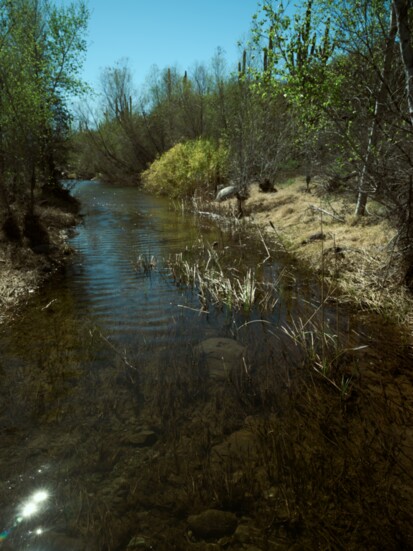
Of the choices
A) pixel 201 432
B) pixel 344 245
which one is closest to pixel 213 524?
pixel 201 432

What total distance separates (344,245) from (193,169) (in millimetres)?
17309

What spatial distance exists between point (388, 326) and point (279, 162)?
50.5 ft

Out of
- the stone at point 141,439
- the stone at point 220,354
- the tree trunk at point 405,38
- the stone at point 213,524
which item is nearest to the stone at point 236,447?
the stone at point 213,524

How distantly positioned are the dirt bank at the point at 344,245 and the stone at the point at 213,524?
10.2ft

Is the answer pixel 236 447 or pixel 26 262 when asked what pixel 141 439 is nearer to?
pixel 236 447

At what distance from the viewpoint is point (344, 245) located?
9641mm

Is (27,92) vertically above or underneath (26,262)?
above

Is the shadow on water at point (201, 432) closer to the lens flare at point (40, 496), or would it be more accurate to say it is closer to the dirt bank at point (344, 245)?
the lens flare at point (40, 496)

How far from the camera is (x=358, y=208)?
451 inches

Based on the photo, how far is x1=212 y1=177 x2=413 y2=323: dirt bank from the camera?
6828 mm

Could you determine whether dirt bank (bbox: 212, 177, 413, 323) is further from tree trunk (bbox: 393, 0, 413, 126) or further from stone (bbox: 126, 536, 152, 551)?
stone (bbox: 126, 536, 152, 551)

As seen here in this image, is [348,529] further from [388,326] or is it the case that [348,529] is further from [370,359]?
[388,326]

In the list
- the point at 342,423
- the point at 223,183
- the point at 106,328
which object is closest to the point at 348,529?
the point at 342,423

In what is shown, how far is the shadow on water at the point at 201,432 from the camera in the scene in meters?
2.91
